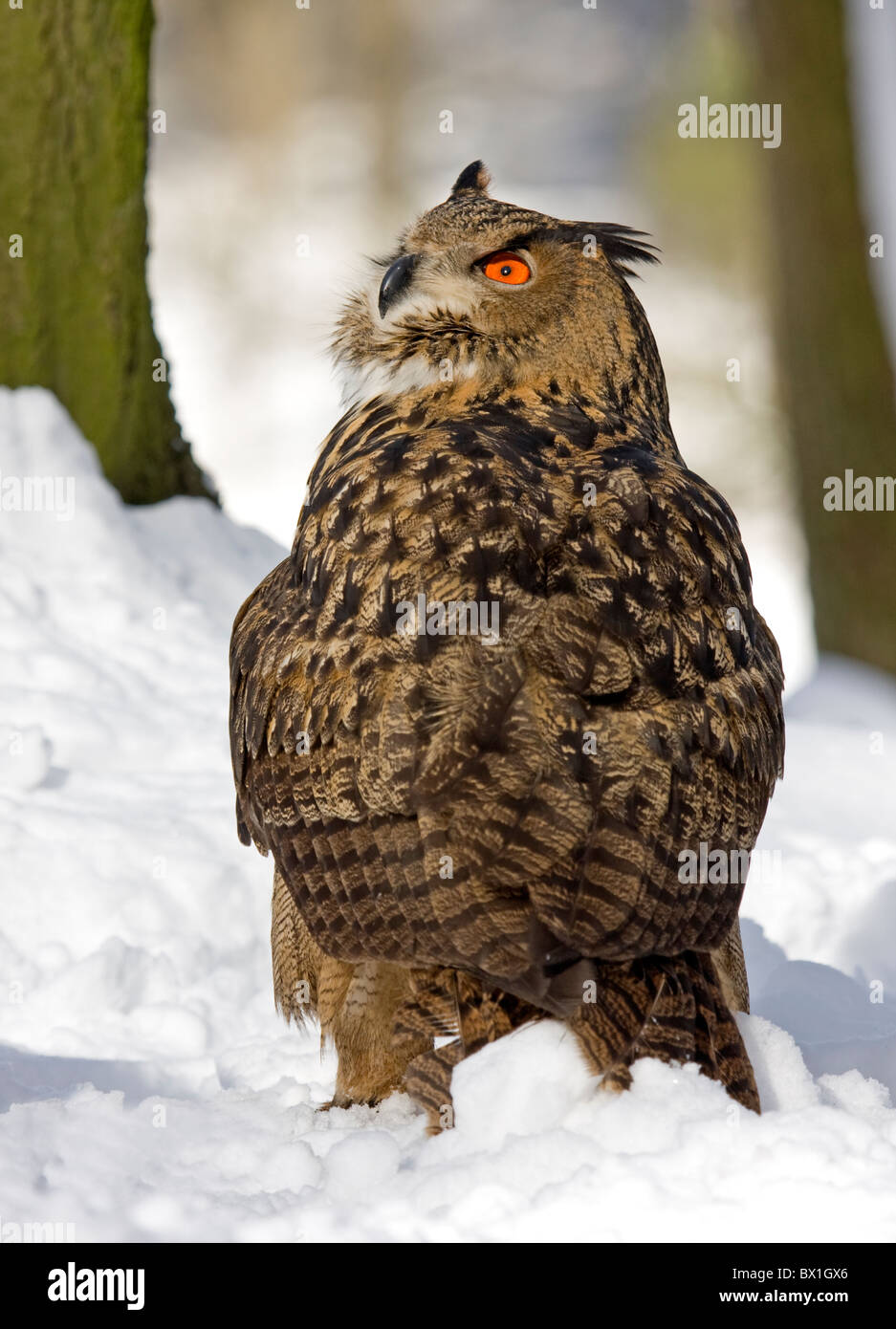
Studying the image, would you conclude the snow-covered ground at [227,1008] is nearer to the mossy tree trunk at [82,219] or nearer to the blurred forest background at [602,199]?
the mossy tree trunk at [82,219]

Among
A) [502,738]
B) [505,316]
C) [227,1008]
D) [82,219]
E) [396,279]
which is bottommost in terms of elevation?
[227,1008]

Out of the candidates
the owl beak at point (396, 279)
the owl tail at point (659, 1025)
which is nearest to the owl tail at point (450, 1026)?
the owl tail at point (659, 1025)

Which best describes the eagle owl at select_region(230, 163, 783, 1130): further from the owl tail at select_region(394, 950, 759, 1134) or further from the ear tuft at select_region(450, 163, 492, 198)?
the ear tuft at select_region(450, 163, 492, 198)

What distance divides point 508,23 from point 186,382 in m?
9.80

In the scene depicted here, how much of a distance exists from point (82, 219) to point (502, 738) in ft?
14.2

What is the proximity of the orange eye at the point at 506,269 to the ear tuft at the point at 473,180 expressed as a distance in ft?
2.41

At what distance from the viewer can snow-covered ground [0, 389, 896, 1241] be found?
9.10ft

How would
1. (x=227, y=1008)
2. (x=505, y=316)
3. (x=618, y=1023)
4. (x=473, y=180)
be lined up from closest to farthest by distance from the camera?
(x=618, y=1023)
(x=505, y=316)
(x=227, y=1008)
(x=473, y=180)

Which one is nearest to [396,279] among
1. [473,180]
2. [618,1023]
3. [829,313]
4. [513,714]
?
Answer: [473,180]

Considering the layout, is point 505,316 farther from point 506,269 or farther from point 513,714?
point 513,714

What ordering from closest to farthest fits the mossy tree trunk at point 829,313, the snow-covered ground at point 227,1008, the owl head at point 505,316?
the snow-covered ground at point 227,1008 → the owl head at point 505,316 → the mossy tree trunk at point 829,313

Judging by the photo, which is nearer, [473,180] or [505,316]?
[505,316]

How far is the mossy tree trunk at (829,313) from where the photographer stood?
835 centimetres

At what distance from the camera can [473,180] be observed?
489cm
